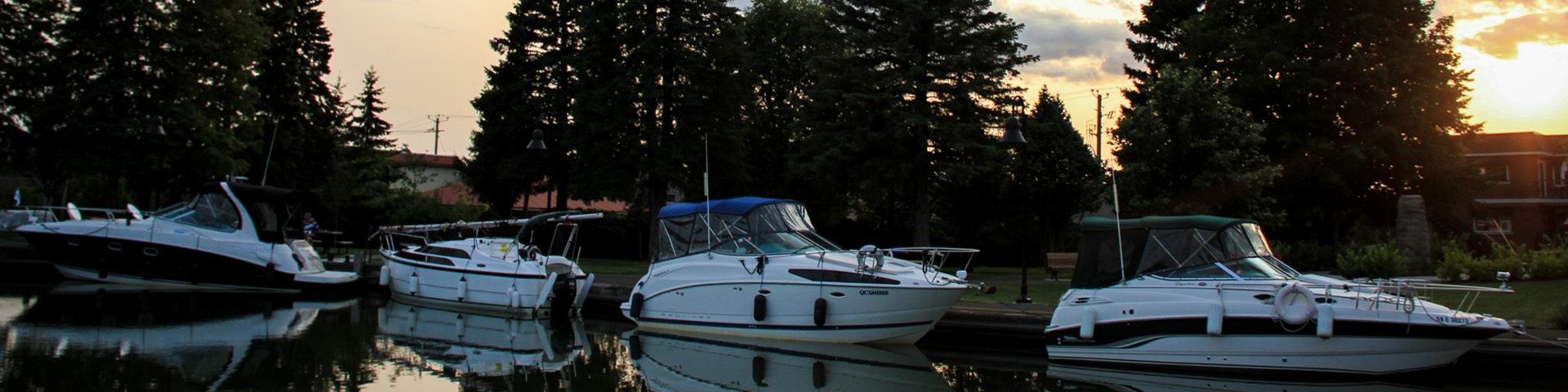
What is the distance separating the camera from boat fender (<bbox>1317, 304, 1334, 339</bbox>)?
11453mm

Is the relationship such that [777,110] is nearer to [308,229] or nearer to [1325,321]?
[308,229]

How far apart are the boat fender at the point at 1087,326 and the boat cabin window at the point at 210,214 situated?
19846mm

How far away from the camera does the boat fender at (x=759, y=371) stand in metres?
12.5

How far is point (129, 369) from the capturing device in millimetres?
12062

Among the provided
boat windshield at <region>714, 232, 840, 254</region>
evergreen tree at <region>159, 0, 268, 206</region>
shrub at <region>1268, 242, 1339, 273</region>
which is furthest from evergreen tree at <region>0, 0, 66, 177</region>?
shrub at <region>1268, 242, 1339, 273</region>

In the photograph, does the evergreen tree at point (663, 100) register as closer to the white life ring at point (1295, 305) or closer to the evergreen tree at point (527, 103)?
the evergreen tree at point (527, 103)

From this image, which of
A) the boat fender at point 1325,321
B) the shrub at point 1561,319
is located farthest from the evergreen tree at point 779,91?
the boat fender at point 1325,321

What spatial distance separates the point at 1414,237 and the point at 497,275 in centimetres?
1911

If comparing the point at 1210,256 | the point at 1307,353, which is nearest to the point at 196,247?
the point at 1210,256

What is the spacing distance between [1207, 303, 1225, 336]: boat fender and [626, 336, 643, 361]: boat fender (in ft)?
25.8

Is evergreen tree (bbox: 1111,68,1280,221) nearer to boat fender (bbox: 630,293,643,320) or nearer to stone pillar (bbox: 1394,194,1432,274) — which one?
stone pillar (bbox: 1394,194,1432,274)

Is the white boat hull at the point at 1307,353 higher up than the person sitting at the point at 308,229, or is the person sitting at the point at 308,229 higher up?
the person sitting at the point at 308,229

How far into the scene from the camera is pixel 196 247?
74.3 ft

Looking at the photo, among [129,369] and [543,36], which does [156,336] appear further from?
[543,36]
